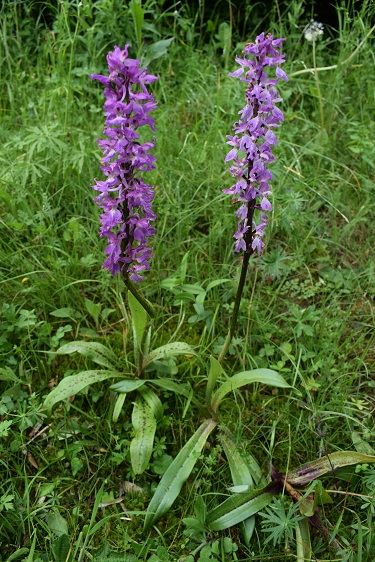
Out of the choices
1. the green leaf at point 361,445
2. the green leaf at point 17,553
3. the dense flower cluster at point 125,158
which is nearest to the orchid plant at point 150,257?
the dense flower cluster at point 125,158

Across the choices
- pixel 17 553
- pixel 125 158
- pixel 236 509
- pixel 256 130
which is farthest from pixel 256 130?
pixel 17 553

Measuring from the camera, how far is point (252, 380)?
7.89ft

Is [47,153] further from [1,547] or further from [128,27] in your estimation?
[1,547]

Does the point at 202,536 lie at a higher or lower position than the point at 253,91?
lower

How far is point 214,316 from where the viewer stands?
A: 2.87 m

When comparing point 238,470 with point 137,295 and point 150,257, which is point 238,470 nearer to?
point 137,295

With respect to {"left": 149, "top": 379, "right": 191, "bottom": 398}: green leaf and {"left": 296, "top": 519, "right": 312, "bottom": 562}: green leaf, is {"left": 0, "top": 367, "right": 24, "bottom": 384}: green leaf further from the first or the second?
{"left": 296, "top": 519, "right": 312, "bottom": 562}: green leaf

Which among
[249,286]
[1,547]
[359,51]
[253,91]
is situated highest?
[253,91]

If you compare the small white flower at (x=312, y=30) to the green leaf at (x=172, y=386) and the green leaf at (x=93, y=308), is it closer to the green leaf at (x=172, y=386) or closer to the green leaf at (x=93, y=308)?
the green leaf at (x=93, y=308)

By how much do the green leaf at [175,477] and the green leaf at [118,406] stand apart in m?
0.34

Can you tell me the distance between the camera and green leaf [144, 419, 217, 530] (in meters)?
2.31

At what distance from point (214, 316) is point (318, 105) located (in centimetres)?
217

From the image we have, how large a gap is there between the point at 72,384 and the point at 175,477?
0.63 m

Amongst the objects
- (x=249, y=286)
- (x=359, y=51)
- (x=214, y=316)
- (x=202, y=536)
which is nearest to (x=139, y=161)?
(x=214, y=316)
